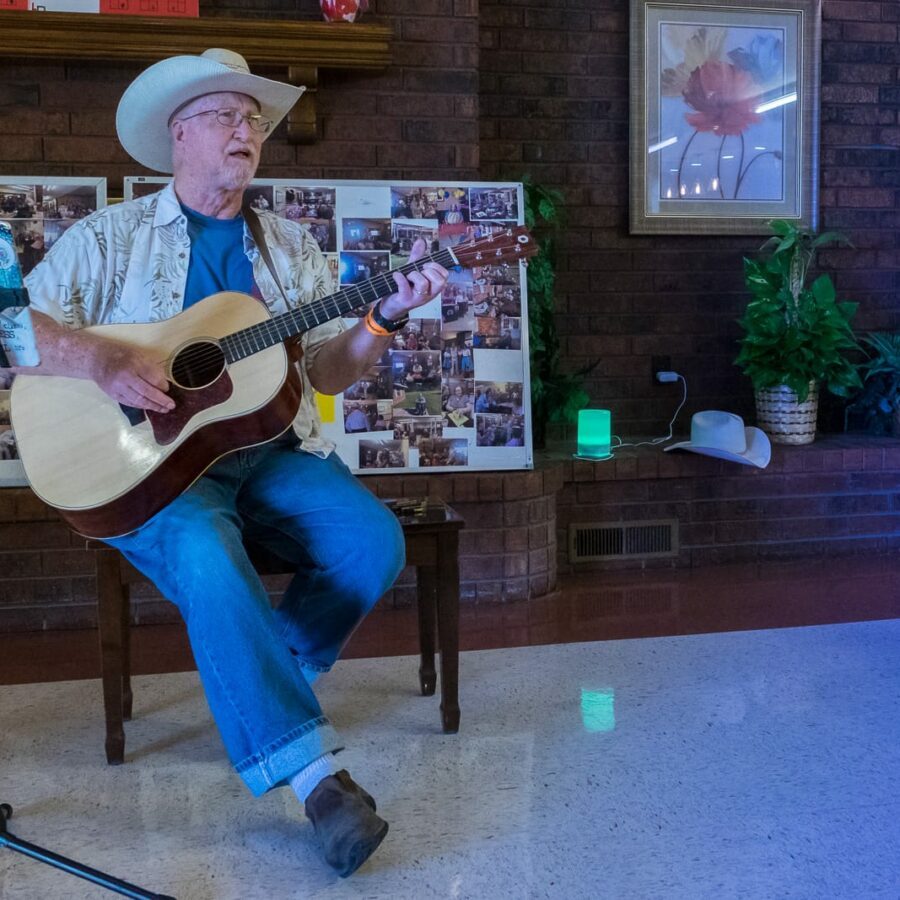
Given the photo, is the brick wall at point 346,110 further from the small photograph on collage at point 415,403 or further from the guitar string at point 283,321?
the guitar string at point 283,321

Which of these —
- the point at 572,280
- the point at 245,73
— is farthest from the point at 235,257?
the point at 572,280

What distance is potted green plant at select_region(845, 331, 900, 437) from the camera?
381 centimetres

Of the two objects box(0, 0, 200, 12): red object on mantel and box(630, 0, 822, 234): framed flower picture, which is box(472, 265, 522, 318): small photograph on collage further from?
box(0, 0, 200, 12): red object on mantel

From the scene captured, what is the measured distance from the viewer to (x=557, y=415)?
3.42 metres

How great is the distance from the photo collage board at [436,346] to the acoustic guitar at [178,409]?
1.15m

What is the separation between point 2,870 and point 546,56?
3265 millimetres

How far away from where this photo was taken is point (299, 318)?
187 cm

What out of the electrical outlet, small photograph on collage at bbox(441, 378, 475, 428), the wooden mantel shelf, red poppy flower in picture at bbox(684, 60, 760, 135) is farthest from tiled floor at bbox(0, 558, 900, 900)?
red poppy flower in picture at bbox(684, 60, 760, 135)

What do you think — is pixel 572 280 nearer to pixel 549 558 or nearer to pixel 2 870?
pixel 549 558

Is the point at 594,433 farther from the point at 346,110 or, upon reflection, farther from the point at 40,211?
the point at 40,211

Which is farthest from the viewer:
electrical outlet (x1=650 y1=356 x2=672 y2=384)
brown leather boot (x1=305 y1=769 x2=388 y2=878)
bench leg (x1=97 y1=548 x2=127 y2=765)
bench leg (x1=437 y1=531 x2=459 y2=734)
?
electrical outlet (x1=650 y1=356 x2=672 y2=384)

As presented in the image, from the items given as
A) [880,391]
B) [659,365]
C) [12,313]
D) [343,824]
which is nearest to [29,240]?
[12,313]

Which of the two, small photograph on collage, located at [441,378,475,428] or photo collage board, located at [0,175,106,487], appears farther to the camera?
small photograph on collage, located at [441,378,475,428]

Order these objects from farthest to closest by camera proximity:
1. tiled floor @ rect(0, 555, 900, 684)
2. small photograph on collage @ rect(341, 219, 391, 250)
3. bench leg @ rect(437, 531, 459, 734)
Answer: small photograph on collage @ rect(341, 219, 391, 250) < tiled floor @ rect(0, 555, 900, 684) < bench leg @ rect(437, 531, 459, 734)
